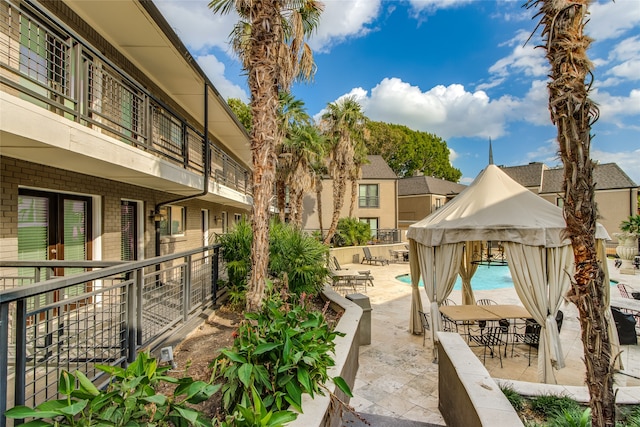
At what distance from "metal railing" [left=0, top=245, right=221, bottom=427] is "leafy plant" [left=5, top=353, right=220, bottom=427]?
0.94 ft

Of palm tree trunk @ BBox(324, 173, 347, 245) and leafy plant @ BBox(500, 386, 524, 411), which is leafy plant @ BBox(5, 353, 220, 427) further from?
palm tree trunk @ BBox(324, 173, 347, 245)

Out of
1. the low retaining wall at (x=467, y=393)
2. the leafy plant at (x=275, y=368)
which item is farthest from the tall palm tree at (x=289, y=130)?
the leafy plant at (x=275, y=368)

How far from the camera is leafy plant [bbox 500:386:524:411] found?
4009mm

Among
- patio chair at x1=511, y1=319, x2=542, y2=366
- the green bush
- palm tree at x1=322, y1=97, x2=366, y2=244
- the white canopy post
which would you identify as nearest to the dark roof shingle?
palm tree at x1=322, y1=97, x2=366, y2=244

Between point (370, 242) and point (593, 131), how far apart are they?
24156mm

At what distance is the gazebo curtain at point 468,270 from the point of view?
9984 mm

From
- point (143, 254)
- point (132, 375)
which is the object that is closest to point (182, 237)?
point (143, 254)

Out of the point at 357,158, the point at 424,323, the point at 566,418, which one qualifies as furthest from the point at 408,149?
the point at 566,418

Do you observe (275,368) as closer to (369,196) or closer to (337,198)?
(337,198)

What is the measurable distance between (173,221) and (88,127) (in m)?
5.97

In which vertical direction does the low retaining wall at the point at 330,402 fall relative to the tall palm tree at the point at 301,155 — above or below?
below

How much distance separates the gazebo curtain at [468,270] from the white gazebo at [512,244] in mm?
2079

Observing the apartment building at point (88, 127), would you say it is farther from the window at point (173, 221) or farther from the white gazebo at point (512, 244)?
the white gazebo at point (512, 244)

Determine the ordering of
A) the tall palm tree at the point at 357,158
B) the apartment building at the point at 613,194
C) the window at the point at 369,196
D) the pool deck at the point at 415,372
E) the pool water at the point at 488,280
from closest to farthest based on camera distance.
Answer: the pool deck at the point at 415,372
the pool water at the point at 488,280
the tall palm tree at the point at 357,158
the apartment building at the point at 613,194
the window at the point at 369,196
